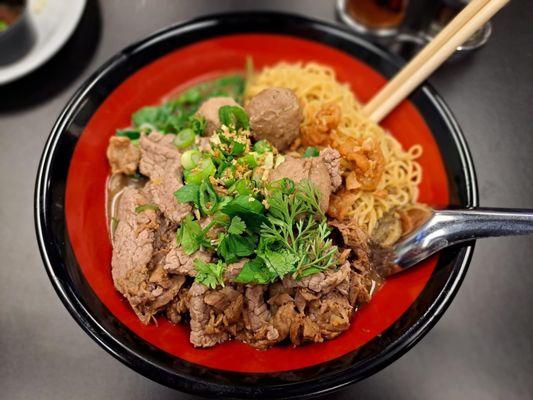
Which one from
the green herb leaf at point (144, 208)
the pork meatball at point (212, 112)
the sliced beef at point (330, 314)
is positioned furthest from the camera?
the pork meatball at point (212, 112)

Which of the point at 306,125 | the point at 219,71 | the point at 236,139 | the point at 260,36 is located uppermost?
the point at 260,36

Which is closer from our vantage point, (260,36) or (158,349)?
(158,349)

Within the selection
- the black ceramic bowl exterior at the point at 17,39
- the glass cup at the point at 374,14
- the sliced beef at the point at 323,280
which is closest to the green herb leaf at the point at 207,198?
the sliced beef at the point at 323,280

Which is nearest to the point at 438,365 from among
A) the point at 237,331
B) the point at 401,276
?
the point at 401,276

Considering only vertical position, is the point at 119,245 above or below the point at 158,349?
above

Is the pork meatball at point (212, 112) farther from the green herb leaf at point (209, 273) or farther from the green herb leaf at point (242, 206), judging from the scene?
the green herb leaf at point (209, 273)

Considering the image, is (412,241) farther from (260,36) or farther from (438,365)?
(260,36)
